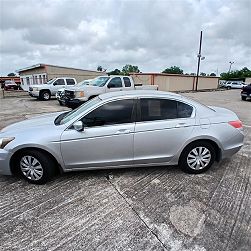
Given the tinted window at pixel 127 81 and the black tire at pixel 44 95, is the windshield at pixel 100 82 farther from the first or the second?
the black tire at pixel 44 95

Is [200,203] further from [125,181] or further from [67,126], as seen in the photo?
[67,126]

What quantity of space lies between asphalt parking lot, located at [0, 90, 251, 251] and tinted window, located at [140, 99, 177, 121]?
1.06 meters

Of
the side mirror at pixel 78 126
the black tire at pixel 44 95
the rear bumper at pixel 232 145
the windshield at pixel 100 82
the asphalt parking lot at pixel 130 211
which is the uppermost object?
the windshield at pixel 100 82

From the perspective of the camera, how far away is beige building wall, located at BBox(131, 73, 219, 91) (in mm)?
29250

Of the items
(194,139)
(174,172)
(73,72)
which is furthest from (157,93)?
(73,72)

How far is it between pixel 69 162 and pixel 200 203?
2107 millimetres

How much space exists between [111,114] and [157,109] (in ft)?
2.61

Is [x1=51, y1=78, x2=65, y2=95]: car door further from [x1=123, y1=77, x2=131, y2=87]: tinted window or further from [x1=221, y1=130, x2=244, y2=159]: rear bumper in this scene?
[x1=221, y1=130, x2=244, y2=159]: rear bumper

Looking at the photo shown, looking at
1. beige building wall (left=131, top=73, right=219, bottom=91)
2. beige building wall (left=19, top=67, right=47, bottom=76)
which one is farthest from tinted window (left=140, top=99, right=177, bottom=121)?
beige building wall (left=131, top=73, right=219, bottom=91)

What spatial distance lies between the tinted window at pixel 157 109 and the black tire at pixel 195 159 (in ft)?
2.10

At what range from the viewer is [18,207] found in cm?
313

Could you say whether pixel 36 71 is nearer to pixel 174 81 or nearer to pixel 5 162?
pixel 174 81

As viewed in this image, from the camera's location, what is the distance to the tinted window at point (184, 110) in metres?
3.88

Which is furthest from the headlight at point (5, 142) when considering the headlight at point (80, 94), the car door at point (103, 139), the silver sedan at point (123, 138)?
the headlight at point (80, 94)
